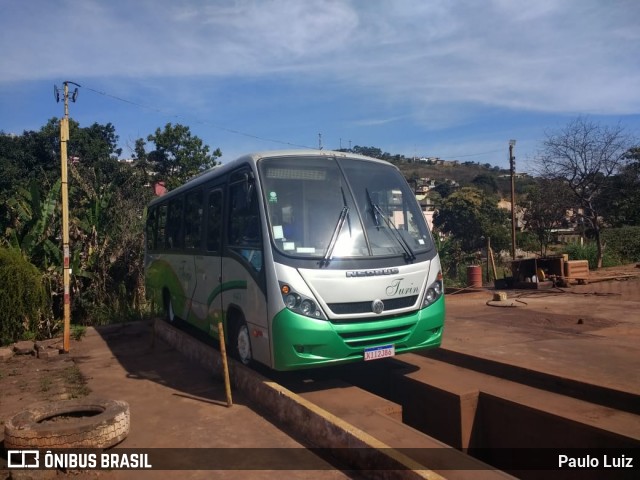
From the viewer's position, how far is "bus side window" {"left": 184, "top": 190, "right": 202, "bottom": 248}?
29.4ft

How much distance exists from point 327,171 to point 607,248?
76.6ft

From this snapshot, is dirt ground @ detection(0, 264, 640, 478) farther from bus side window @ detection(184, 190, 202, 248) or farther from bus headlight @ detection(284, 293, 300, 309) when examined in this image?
bus side window @ detection(184, 190, 202, 248)

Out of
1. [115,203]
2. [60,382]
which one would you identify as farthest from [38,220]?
[60,382]

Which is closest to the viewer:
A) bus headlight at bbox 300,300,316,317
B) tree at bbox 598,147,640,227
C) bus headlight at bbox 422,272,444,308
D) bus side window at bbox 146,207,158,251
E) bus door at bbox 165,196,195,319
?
bus headlight at bbox 300,300,316,317

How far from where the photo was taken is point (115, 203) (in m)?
15.8

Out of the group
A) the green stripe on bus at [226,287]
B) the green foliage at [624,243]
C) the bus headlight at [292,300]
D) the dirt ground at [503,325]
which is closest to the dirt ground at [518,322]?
the dirt ground at [503,325]

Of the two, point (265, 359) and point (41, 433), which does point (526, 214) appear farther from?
point (41, 433)

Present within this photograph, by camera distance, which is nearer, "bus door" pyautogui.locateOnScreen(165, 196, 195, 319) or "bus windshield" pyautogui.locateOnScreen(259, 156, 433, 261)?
"bus windshield" pyautogui.locateOnScreen(259, 156, 433, 261)

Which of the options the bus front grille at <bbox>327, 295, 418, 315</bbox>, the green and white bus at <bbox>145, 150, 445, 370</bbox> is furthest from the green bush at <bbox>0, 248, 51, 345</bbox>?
the bus front grille at <bbox>327, 295, 418, 315</bbox>

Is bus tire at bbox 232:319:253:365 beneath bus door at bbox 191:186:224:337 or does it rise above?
beneath

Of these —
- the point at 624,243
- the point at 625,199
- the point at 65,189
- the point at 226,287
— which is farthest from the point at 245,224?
the point at 625,199

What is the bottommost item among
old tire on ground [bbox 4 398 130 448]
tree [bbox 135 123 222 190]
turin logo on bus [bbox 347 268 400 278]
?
old tire on ground [bbox 4 398 130 448]

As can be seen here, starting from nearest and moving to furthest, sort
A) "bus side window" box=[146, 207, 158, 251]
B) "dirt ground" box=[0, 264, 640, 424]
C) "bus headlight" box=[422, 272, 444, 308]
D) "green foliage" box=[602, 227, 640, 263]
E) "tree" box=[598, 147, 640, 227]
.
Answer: "bus headlight" box=[422, 272, 444, 308] < "dirt ground" box=[0, 264, 640, 424] < "bus side window" box=[146, 207, 158, 251] < "green foliage" box=[602, 227, 640, 263] < "tree" box=[598, 147, 640, 227]

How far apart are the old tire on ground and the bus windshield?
2.43 metres
